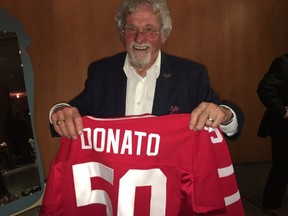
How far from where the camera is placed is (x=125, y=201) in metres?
1.16

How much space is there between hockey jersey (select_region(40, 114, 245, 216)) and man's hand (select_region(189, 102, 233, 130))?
1.7 inches

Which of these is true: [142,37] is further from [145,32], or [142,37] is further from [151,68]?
[151,68]

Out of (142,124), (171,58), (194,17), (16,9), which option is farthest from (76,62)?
(142,124)

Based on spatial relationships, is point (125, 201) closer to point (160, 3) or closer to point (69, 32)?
point (160, 3)

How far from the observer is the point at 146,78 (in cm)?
142

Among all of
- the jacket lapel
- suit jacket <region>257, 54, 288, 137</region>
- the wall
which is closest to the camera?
the jacket lapel

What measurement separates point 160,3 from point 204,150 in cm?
68

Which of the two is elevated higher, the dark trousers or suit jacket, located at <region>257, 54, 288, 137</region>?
suit jacket, located at <region>257, 54, 288, 137</region>

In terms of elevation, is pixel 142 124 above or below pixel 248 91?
above

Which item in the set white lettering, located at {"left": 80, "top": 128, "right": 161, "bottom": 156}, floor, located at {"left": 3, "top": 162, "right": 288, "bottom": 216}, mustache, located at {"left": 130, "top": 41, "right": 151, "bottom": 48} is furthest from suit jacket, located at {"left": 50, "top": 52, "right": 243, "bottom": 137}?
floor, located at {"left": 3, "top": 162, "right": 288, "bottom": 216}

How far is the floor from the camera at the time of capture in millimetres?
2724

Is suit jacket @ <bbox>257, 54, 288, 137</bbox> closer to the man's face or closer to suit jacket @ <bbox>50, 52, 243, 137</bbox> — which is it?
suit jacket @ <bbox>50, 52, 243, 137</bbox>

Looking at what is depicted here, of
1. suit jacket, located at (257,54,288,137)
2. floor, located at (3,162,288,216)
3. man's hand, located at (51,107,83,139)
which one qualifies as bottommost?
floor, located at (3,162,288,216)

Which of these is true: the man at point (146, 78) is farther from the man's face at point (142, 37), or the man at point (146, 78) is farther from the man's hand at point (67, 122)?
the man's hand at point (67, 122)
